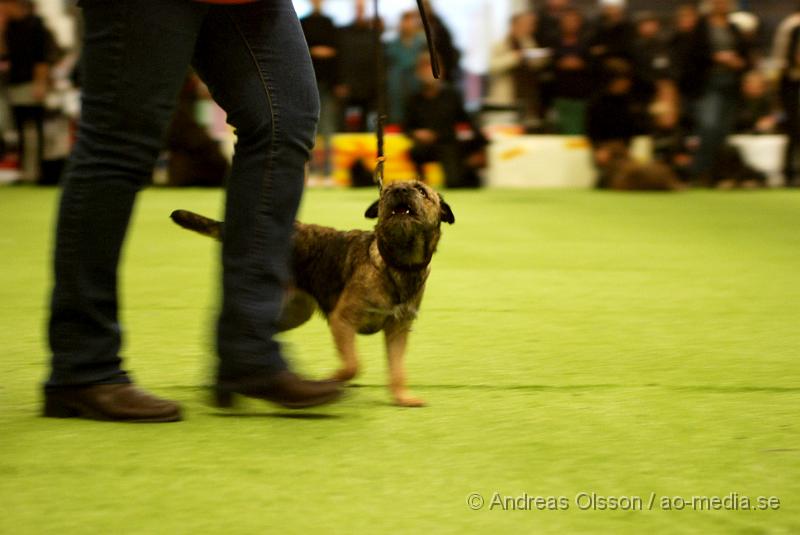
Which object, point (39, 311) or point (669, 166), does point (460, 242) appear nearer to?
point (39, 311)

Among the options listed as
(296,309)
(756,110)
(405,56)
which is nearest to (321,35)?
(405,56)

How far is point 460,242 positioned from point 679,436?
169 inches

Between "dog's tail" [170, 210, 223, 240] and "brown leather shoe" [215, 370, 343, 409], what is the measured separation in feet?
1.58

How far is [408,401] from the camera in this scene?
9.05ft

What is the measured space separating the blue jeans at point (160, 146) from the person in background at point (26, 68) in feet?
29.4

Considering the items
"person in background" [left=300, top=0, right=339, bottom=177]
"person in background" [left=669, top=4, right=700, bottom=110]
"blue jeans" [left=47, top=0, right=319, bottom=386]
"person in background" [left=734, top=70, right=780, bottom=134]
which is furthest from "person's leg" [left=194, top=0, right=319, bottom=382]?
"person in background" [left=734, top=70, right=780, bottom=134]

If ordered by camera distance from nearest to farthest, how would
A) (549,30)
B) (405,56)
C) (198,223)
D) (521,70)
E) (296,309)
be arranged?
(198,223) → (296,309) → (405,56) → (549,30) → (521,70)

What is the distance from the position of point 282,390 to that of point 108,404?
14.9 inches

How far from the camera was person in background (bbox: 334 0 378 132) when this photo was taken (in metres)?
11.0

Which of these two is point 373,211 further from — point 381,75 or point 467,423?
point 467,423

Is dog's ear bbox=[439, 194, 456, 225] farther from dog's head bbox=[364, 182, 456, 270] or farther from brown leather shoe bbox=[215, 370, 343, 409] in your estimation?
brown leather shoe bbox=[215, 370, 343, 409]

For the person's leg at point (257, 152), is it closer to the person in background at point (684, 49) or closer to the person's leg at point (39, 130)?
the person's leg at point (39, 130)

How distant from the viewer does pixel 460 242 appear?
6.72 meters

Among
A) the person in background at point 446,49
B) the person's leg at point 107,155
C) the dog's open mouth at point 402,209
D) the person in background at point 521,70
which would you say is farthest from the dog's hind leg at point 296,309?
the person in background at point 521,70
